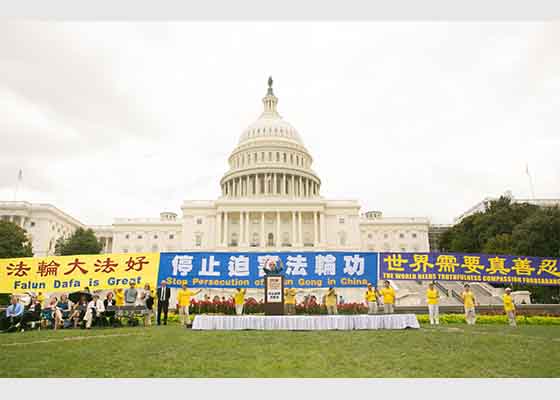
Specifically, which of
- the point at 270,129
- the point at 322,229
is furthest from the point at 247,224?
the point at 270,129

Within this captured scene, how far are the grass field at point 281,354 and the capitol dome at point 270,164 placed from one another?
61.5 metres

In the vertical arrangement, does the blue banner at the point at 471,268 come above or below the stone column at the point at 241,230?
below

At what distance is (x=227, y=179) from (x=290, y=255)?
6097 centimetres

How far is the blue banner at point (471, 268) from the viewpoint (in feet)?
71.9

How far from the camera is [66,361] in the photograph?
10.2 meters

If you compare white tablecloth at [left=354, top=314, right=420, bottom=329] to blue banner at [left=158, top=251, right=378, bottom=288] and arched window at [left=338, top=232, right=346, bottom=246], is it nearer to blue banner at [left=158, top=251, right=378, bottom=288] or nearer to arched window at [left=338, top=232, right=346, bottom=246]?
blue banner at [left=158, top=251, right=378, bottom=288]

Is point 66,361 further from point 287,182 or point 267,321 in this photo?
point 287,182

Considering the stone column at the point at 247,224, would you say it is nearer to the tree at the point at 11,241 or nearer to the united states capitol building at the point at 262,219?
the united states capitol building at the point at 262,219

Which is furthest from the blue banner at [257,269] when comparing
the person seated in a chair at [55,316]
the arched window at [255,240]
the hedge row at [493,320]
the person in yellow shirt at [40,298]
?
the arched window at [255,240]

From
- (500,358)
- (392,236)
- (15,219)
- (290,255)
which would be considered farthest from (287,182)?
(500,358)

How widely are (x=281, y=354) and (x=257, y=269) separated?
10.6 meters

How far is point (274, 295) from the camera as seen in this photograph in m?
16.2

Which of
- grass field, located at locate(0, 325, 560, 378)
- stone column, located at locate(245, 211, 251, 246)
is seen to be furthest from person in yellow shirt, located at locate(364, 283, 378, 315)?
stone column, located at locate(245, 211, 251, 246)

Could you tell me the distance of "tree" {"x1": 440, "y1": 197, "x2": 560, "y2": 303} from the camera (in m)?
36.8
